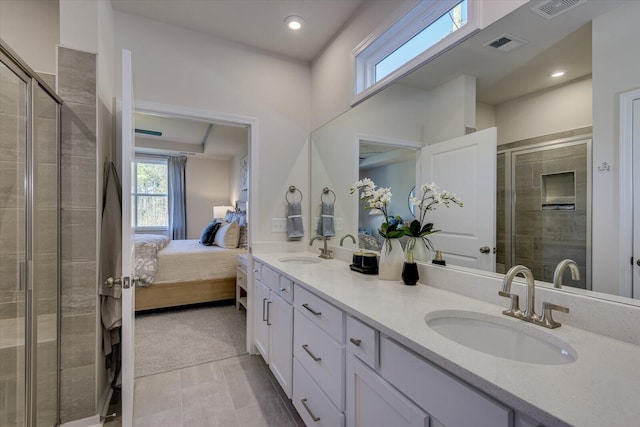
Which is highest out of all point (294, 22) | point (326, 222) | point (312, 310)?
point (294, 22)

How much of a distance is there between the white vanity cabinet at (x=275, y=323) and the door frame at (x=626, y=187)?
4.62 feet

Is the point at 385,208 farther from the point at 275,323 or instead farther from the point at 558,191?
the point at 275,323

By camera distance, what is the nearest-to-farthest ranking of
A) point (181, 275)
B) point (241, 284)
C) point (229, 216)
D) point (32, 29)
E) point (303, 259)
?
point (32, 29), point (303, 259), point (241, 284), point (181, 275), point (229, 216)

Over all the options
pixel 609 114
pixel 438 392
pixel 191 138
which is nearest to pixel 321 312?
pixel 438 392

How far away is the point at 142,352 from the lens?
2.55m

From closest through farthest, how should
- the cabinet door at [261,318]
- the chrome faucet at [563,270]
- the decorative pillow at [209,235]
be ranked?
the chrome faucet at [563,270] < the cabinet door at [261,318] < the decorative pillow at [209,235]

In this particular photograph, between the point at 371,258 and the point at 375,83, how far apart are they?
1166mm

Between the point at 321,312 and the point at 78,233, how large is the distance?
4.70ft

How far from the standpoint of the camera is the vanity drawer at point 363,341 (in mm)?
993

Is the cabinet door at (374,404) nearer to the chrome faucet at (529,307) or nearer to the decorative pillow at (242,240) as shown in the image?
the chrome faucet at (529,307)

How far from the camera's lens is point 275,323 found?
6.48 feet

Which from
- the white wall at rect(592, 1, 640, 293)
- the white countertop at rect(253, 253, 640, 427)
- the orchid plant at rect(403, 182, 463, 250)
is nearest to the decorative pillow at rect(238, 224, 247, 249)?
the orchid plant at rect(403, 182, 463, 250)

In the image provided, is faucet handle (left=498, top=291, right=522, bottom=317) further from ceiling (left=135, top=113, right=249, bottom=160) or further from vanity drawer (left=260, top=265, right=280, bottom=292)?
ceiling (left=135, top=113, right=249, bottom=160)

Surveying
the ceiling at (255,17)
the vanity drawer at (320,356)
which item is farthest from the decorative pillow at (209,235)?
the vanity drawer at (320,356)
